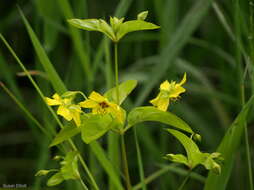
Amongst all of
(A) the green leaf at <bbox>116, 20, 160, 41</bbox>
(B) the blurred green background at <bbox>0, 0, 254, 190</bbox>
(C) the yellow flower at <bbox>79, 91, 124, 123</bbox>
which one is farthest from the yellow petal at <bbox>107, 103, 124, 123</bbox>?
(B) the blurred green background at <bbox>0, 0, 254, 190</bbox>

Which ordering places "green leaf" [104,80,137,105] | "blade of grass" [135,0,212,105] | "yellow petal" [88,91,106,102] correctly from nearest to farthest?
"yellow petal" [88,91,106,102], "green leaf" [104,80,137,105], "blade of grass" [135,0,212,105]

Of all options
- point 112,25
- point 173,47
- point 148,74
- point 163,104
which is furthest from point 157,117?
point 148,74

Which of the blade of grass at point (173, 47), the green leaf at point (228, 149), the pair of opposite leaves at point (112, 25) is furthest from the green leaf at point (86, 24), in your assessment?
the blade of grass at point (173, 47)

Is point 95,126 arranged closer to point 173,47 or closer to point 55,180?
point 55,180

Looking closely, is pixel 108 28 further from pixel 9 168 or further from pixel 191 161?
pixel 9 168

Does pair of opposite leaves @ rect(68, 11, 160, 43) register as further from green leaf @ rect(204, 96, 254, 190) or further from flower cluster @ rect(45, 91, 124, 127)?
green leaf @ rect(204, 96, 254, 190)

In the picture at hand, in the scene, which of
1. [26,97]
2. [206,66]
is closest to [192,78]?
[206,66]
